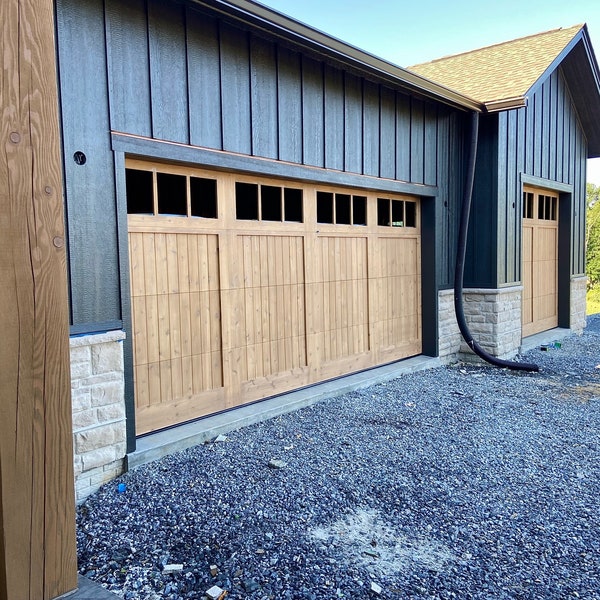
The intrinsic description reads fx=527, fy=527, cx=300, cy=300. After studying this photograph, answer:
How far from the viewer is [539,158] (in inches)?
341

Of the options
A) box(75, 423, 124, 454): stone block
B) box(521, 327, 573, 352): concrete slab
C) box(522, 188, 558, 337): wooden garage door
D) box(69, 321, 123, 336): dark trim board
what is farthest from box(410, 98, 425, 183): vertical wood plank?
box(75, 423, 124, 454): stone block

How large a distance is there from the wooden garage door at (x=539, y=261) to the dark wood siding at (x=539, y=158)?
1.34ft

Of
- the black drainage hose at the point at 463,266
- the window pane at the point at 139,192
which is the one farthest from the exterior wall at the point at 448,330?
→ the window pane at the point at 139,192

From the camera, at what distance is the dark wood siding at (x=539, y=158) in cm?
758

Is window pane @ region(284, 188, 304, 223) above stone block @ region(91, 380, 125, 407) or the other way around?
above

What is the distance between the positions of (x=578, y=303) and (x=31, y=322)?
11118 millimetres

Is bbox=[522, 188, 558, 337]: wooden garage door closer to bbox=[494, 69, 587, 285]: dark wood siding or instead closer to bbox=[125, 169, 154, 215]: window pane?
bbox=[494, 69, 587, 285]: dark wood siding

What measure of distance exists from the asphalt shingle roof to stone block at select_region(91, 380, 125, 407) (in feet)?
19.5

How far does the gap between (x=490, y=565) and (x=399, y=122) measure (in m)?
5.21

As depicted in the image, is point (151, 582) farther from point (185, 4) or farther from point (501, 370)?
point (501, 370)

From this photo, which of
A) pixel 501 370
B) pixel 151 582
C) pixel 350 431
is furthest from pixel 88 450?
pixel 501 370

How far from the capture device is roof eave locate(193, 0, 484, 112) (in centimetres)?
395

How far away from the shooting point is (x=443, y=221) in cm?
728

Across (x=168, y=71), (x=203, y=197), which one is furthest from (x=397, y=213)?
(x=168, y=71)
